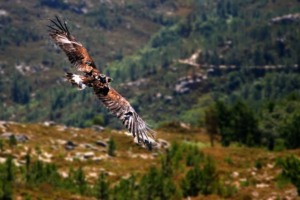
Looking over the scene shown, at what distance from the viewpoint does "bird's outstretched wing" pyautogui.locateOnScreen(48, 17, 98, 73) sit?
20359 millimetres

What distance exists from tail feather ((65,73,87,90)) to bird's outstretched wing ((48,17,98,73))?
266cm

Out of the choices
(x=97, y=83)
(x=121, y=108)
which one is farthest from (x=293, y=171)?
(x=121, y=108)

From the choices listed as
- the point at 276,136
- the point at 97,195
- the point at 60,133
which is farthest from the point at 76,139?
Answer: the point at 97,195

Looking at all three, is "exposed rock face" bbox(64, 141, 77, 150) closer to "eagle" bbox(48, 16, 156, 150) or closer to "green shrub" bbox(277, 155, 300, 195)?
"green shrub" bbox(277, 155, 300, 195)

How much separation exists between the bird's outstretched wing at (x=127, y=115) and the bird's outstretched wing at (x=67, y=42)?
2798 mm

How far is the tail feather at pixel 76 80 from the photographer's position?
1698 centimetres

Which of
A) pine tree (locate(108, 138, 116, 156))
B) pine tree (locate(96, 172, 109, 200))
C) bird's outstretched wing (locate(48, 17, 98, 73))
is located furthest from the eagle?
pine tree (locate(108, 138, 116, 156))

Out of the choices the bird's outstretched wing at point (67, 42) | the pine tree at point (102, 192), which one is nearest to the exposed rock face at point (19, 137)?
the pine tree at point (102, 192)

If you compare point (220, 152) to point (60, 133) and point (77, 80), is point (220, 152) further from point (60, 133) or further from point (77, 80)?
point (77, 80)

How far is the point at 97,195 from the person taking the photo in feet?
257

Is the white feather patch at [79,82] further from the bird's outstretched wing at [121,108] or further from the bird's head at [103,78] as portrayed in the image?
the bird's head at [103,78]

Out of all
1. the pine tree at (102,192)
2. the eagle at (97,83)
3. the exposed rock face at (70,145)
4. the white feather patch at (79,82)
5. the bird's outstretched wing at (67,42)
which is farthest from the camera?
the exposed rock face at (70,145)

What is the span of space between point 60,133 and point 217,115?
106 feet

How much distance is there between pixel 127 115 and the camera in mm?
16656
